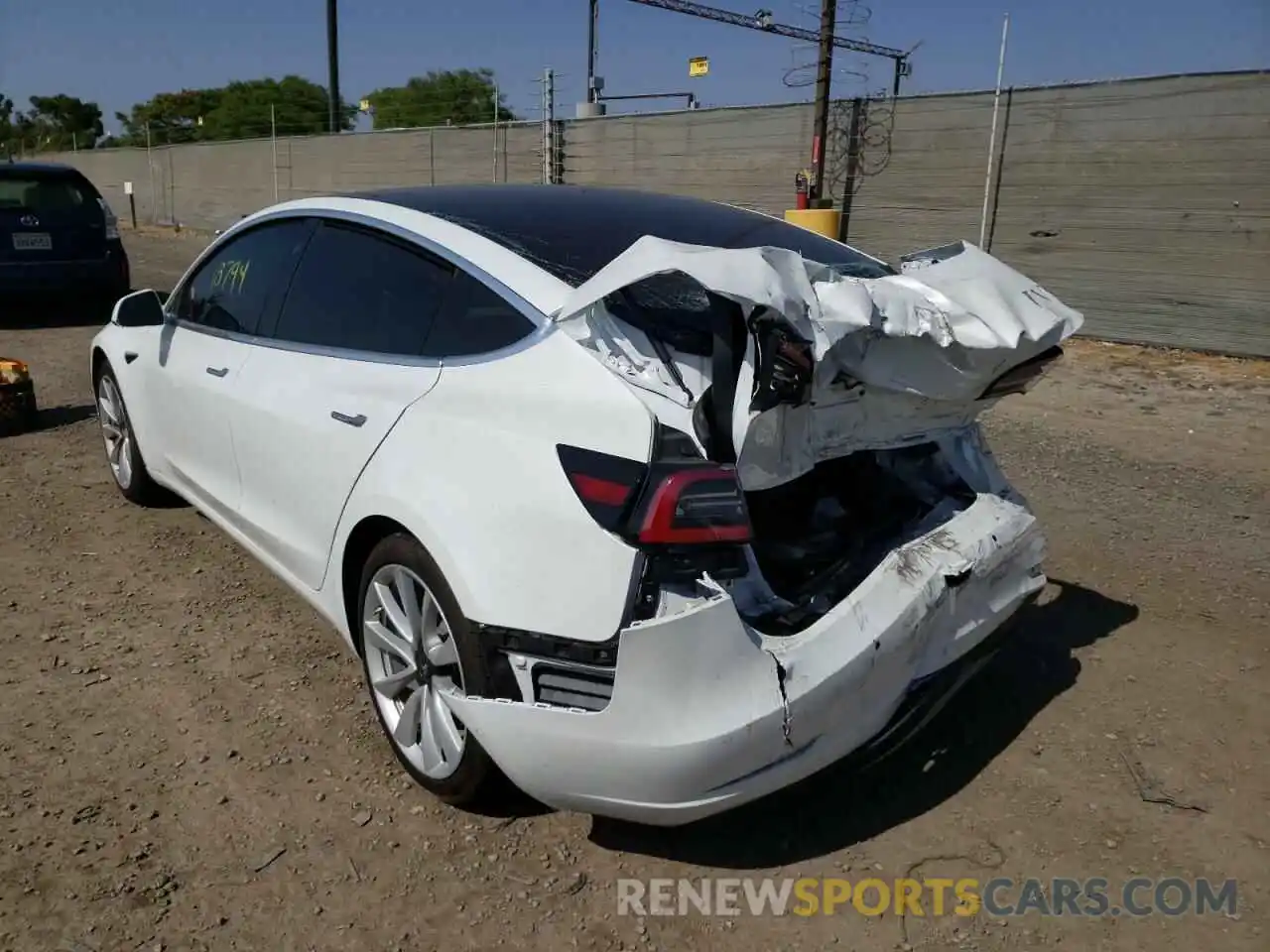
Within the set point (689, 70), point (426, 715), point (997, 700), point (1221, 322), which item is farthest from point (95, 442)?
point (689, 70)

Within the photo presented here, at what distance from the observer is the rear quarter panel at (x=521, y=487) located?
2248 millimetres

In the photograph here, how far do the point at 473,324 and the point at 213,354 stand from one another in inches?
64.6

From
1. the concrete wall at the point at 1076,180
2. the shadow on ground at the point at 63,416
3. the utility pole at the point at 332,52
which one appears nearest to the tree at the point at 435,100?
the utility pole at the point at 332,52

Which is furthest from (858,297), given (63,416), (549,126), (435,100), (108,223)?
(435,100)

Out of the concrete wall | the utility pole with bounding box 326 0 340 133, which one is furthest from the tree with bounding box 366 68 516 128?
the concrete wall

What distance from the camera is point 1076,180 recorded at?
11062 mm

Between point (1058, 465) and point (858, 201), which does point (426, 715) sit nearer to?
point (1058, 465)

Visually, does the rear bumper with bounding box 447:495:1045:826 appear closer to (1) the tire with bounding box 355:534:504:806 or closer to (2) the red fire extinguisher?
(1) the tire with bounding box 355:534:504:806

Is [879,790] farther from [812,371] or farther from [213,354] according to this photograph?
[213,354]

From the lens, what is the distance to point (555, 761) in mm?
2334

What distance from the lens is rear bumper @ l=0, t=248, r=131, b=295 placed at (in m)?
10.3

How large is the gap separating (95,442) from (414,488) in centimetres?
460

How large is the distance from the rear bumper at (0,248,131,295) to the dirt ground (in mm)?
7061

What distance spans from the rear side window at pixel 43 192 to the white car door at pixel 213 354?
7367 millimetres
